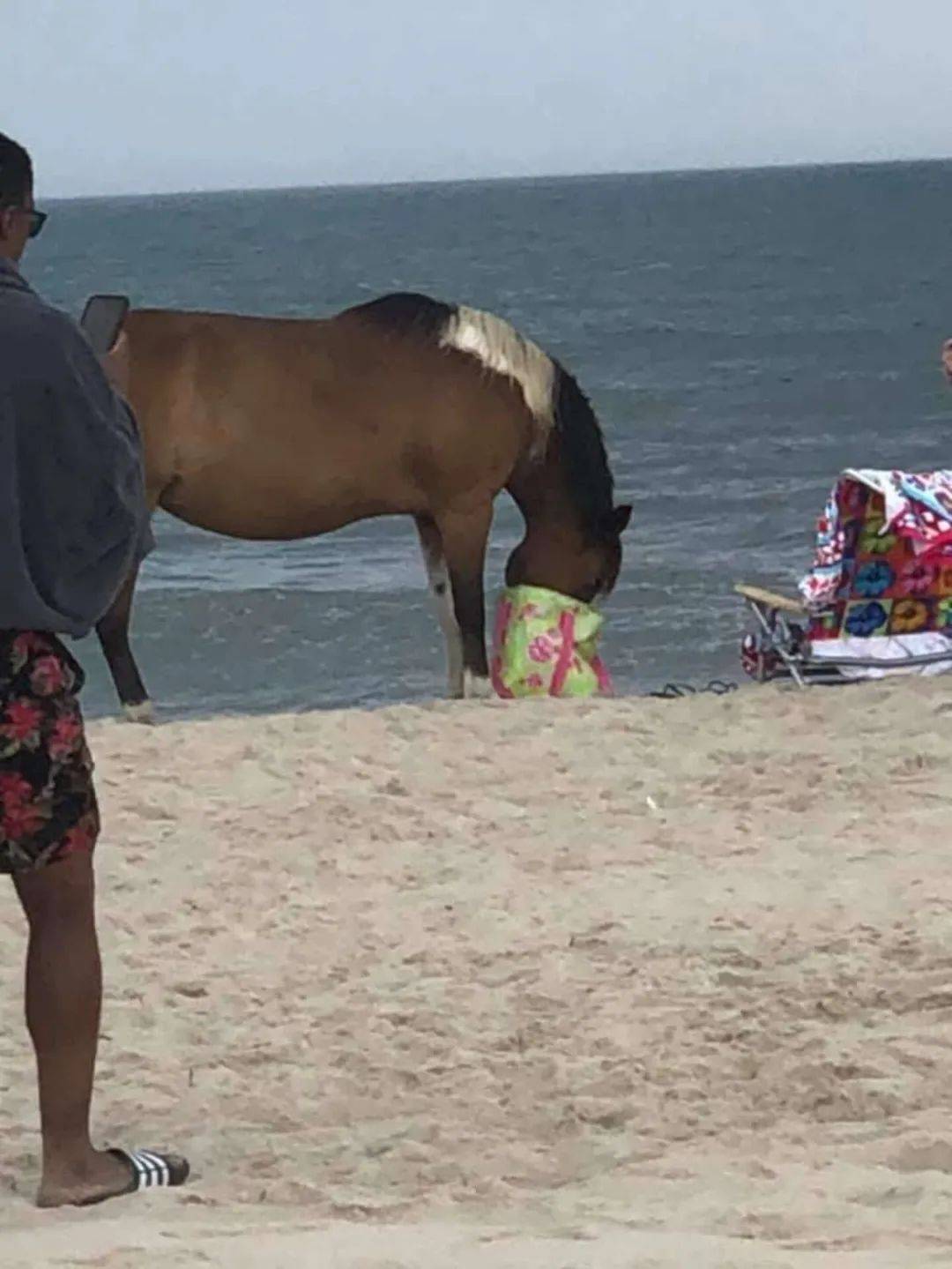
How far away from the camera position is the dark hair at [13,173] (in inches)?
122

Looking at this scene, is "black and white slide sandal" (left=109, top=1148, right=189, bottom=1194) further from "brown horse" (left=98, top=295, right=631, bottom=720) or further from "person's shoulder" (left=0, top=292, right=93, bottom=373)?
"brown horse" (left=98, top=295, right=631, bottom=720)

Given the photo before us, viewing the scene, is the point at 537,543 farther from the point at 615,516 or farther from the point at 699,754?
the point at 699,754

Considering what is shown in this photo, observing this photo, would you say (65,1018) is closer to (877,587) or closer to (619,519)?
(877,587)

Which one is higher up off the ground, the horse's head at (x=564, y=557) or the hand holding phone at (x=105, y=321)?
the hand holding phone at (x=105, y=321)

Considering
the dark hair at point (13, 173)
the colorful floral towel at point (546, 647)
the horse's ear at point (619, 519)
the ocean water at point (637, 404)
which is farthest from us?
the ocean water at point (637, 404)

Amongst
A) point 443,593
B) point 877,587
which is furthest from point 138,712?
point 877,587

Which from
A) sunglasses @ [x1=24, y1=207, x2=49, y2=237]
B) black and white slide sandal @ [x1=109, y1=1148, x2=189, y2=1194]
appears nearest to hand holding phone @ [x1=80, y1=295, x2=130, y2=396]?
sunglasses @ [x1=24, y1=207, x2=49, y2=237]

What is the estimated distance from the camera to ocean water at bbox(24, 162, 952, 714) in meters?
10.1

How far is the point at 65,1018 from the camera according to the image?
3.18 m

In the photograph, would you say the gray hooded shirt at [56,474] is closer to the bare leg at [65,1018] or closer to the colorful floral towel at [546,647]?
the bare leg at [65,1018]

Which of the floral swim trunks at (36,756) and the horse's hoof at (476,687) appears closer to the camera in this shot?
the floral swim trunks at (36,756)

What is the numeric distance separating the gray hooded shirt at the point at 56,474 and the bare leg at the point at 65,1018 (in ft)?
1.21

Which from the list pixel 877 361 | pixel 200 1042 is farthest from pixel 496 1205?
pixel 877 361

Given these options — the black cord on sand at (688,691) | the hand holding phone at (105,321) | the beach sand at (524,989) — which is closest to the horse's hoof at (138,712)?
the beach sand at (524,989)
